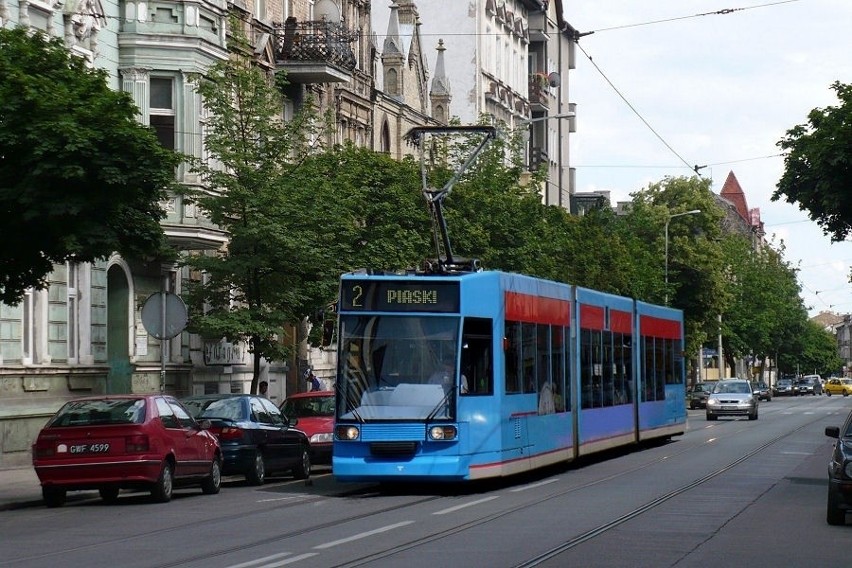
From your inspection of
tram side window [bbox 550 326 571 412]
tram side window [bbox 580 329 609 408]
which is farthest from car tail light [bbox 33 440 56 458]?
tram side window [bbox 580 329 609 408]

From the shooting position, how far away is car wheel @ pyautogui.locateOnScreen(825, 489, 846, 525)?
17703 mm

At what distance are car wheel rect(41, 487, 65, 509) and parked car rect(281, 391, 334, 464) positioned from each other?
24.4 ft

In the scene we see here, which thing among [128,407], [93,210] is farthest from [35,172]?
[128,407]

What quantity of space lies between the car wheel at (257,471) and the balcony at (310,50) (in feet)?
64.6

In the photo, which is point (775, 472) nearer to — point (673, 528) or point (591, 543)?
point (673, 528)

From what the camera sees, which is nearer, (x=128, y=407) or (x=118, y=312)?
(x=128, y=407)

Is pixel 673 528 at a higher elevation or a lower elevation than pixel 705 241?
lower

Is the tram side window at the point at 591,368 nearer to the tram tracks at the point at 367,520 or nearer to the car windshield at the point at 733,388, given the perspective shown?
the tram tracks at the point at 367,520

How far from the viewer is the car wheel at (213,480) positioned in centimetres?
2427

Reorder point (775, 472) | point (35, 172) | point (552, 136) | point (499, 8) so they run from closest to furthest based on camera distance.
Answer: point (35, 172) < point (775, 472) < point (499, 8) < point (552, 136)

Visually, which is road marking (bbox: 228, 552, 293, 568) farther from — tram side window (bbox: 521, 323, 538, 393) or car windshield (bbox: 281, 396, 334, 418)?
car windshield (bbox: 281, 396, 334, 418)

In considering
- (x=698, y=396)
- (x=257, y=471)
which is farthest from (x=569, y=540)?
(x=698, y=396)

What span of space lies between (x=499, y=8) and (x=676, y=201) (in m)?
21.7

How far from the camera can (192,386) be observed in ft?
126
